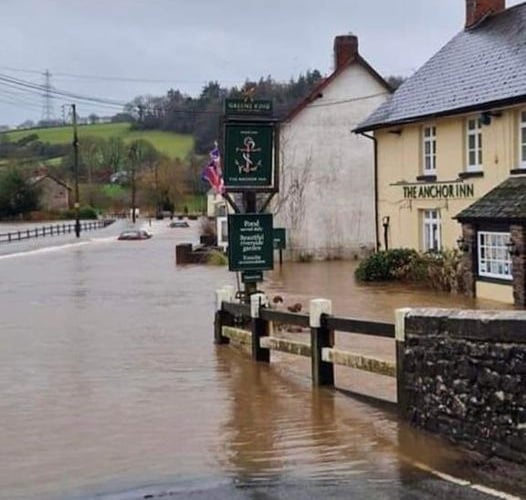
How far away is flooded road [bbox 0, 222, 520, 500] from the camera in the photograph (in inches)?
303

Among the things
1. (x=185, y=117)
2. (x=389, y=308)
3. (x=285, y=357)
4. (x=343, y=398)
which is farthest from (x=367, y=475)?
(x=185, y=117)

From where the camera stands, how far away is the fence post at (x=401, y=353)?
949cm

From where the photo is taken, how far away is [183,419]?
1038 centimetres

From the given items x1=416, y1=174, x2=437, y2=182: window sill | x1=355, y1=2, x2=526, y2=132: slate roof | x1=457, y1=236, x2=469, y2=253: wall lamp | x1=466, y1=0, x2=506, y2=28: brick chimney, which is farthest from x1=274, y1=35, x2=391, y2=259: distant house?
x1=457, y1=236, x2=469, y2=253: wall lamp

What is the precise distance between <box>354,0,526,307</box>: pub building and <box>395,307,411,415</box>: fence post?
12.6 metres

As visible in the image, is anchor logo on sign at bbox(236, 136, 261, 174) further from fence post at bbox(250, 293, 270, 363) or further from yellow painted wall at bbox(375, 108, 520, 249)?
yellow painted wall at bbox(375, 108, 520, 249)

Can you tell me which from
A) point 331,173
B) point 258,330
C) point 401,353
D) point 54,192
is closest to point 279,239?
point 331,173

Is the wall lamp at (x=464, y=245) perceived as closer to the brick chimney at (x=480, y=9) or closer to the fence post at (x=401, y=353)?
the brick chimney at (x=480, y=9)

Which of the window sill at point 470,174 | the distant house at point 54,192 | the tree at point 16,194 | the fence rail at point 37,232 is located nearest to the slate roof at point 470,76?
the window sill at point 470,174

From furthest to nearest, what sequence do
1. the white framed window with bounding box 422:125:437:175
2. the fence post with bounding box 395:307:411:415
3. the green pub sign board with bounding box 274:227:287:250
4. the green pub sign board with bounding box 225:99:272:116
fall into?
the green pub sign board with bounding box 274:227:287:250 < the white framed window with bounding box 422:125:437:175 < the green pub sign board with bounding box 225:99:272:116 < the fence post with bounding box 395:307:411:415

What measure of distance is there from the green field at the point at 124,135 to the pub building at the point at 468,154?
300 feet

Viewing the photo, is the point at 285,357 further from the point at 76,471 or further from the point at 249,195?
the point at 76,471

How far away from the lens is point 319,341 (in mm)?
11781

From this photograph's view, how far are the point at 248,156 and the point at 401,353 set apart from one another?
7.94 m
